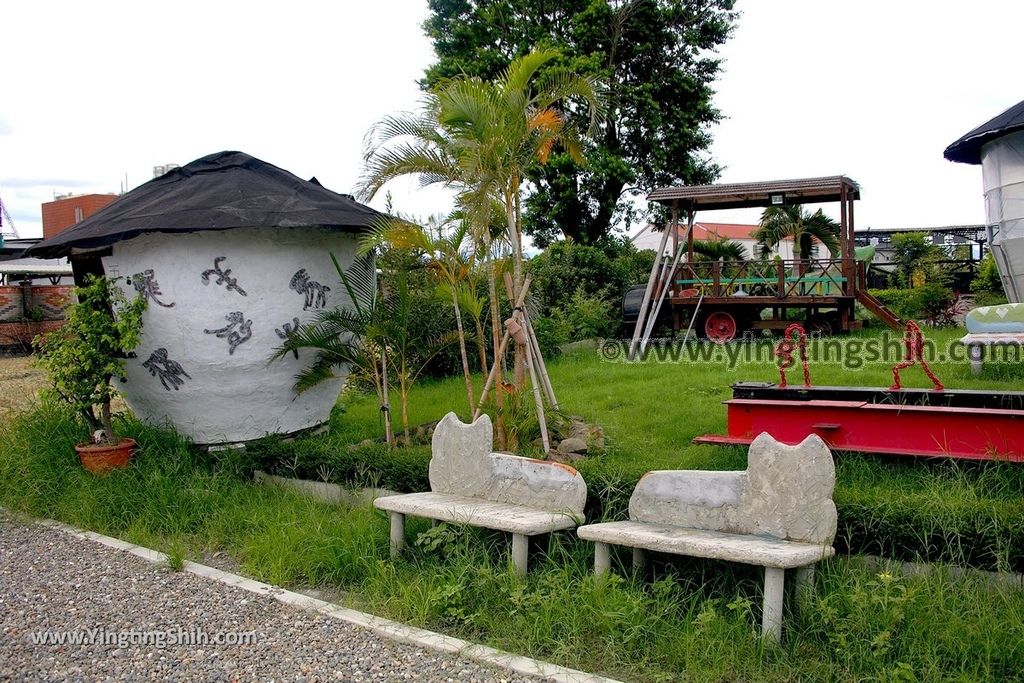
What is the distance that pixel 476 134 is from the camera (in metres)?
7.15

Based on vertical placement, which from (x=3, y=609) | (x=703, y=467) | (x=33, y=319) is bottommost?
(x=3, y=609)

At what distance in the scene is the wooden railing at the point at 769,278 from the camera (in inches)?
602

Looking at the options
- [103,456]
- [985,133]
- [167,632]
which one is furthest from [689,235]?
[167,632]

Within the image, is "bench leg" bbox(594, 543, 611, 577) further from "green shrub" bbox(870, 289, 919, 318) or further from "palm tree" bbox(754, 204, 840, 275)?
"palm tree" bbox(754, 204, 840, 275)

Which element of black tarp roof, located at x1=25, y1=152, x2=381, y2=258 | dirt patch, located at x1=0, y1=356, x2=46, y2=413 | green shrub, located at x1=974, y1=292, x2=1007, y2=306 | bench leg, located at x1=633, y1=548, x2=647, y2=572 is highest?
black tarp roof, located at x1=25, y1=152, x2=381, y2=258

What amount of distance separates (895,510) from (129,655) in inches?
156

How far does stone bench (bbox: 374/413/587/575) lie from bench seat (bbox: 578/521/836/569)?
38cm

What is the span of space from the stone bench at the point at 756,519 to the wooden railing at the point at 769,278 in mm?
11374

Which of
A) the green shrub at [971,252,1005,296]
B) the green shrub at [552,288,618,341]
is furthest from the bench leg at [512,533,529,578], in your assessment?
the green shrub at [971,252,1005,296]

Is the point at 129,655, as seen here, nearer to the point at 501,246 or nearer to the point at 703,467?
the point at 703,467

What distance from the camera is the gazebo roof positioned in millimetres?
14594

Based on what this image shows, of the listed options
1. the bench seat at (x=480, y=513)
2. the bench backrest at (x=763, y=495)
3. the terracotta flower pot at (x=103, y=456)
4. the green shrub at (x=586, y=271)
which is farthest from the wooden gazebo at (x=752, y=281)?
the bench backrest at (x=763, y=495)

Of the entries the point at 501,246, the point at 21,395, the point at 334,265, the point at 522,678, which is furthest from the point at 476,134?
the point at 21,395

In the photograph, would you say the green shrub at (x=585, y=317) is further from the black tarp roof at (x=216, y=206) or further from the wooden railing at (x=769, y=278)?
the black tarp roof at (x=216, y=206)
